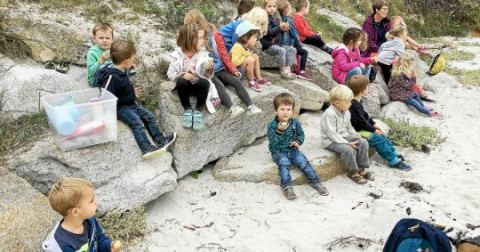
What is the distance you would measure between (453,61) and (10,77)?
9.95 metres

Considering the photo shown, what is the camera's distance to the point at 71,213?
11.0 ft

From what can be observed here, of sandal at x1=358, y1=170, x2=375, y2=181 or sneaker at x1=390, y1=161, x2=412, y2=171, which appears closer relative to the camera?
sandal at x1=358, y1=170, x2=375, y2=181

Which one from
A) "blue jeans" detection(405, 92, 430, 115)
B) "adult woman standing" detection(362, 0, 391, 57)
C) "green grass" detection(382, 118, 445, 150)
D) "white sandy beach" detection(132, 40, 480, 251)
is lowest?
"white sandy beach" detection(132, 40, 480, 251)

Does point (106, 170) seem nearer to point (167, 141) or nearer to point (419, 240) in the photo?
point (167, 141)

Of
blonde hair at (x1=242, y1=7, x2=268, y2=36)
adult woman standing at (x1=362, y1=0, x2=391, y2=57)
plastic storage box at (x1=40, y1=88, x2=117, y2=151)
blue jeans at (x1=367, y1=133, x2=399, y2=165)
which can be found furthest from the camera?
adult woman standing at (x1=362, y1=0, x2=391, y2=57)

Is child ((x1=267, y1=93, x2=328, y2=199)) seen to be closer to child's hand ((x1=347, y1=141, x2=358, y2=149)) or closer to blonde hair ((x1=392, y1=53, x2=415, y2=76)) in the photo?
child's hand ((x1=347, y1=141, x2=358, y2=149))

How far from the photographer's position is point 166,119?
5.86 meters

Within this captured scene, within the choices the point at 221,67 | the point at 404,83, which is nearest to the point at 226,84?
the point at 221,67

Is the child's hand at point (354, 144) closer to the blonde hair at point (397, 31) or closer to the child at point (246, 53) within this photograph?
the child at point (246, 53)

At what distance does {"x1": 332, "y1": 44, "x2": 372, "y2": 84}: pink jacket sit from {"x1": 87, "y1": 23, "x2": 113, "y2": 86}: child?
12.9 feet

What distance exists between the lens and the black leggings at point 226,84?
19.7ft

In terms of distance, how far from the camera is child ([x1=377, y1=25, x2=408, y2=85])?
8.59m

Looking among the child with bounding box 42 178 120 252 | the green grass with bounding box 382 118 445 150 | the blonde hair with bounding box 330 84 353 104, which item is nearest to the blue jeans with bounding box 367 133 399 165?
the green grass with bounding box 382 118 445 150

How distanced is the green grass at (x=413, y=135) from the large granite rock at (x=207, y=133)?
2.13 meters
